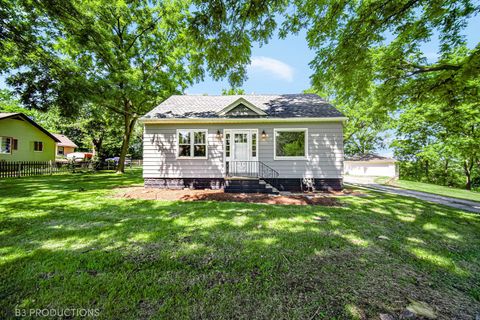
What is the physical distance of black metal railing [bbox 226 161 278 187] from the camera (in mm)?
8891

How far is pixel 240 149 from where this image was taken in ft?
30.0

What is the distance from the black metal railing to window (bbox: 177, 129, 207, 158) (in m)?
1.57

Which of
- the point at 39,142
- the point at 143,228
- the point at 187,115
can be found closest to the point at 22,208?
the point at 143,228

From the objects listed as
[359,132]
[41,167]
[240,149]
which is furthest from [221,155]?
[359,132]

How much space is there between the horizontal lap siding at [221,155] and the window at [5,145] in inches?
717

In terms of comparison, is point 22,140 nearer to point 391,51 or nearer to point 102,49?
point 102,49

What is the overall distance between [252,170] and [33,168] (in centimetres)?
1589

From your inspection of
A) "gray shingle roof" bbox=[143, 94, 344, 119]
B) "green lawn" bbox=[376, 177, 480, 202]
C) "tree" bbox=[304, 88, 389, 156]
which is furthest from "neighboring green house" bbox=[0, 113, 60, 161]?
"green lawn" bbox=[376, 177, 480, 202]

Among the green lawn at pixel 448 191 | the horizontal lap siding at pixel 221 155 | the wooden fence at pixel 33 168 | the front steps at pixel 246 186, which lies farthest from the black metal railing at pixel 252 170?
the wooden fence at pixel 33 168

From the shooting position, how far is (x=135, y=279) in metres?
2.31

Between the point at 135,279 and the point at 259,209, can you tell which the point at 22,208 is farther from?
the point at 259,209

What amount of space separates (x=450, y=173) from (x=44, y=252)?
36.0m

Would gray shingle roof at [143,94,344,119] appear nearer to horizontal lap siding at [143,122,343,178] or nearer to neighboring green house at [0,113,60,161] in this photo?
horizontal lap siding at [143,122,343,178]

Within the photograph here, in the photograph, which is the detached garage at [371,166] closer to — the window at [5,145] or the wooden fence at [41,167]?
the wooden fence at [41,167]
